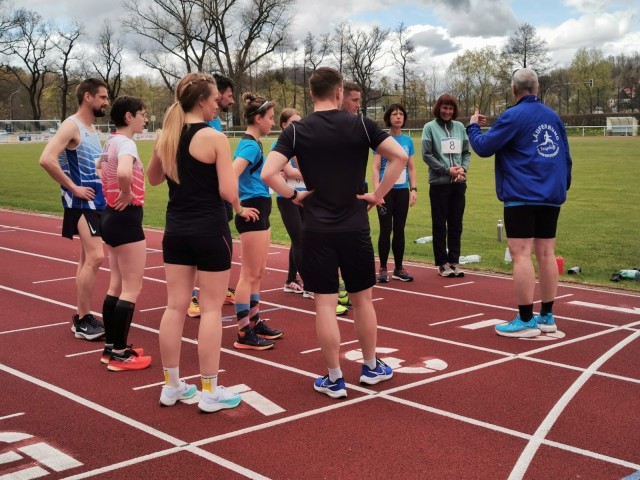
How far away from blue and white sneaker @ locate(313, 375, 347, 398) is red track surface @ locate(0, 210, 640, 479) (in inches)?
2.5

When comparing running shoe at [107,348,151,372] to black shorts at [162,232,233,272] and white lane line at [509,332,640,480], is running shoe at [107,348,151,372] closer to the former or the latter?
black shorts at [162,232,233,272]

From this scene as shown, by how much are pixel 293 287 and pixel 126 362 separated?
3.24 m

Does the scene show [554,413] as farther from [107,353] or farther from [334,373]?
[107,353]

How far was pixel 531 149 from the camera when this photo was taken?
261 inches

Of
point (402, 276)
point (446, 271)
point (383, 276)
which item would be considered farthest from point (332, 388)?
point (446, 271)

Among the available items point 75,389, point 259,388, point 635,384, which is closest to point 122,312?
point 75,389

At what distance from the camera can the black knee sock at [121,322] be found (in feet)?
18.9

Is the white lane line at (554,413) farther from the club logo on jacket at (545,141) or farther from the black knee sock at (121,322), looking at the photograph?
the black knee sock at (121,322)

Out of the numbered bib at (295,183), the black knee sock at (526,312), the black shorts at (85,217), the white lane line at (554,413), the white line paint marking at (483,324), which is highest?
the numbered bib at (295,183)

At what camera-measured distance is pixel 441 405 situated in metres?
4.89

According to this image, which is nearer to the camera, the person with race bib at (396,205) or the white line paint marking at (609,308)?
the white line paint marking at (609,308)

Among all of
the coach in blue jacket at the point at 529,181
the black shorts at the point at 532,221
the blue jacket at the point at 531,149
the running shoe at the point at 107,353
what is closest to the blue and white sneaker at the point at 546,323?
the coach in blue jacket at the point at 529,181

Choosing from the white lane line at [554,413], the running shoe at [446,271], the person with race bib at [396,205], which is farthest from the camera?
the running shoe at [446,271]

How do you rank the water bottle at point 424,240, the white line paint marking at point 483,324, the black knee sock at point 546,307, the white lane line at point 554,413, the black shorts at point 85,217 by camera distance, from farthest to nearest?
the water bottle at point 424,240 → the white line paint marking at point 483,324 → the black knee sock at point 546,307 → the black shorts at point 85,217 → the white lane line at point 554,413
